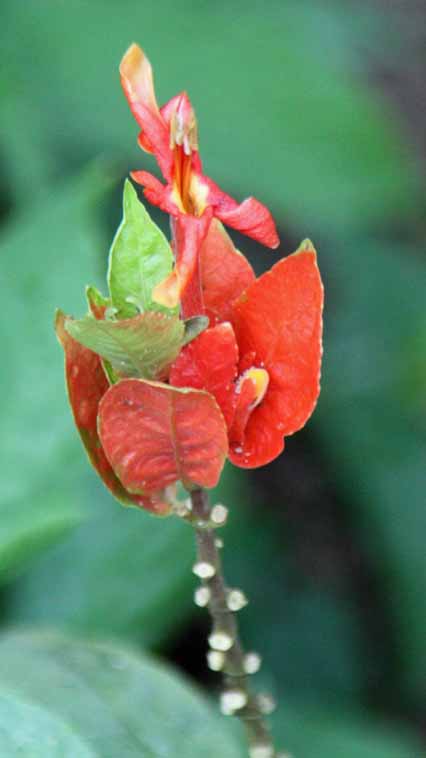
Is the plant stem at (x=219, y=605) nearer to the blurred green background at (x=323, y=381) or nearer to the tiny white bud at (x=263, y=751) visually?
the tiny white bud at (x=263, y=751)

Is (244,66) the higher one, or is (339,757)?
(244,66)

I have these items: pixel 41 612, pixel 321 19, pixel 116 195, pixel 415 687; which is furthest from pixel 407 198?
pixel 321 19

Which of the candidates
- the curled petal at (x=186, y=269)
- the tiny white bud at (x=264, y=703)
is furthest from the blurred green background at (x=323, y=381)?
the curled petal at (x=186, y=269)

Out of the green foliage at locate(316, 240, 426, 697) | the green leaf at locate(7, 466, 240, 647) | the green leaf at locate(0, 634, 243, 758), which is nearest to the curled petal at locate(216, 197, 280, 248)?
the green leaf at locate(0, 634, 243, 758)

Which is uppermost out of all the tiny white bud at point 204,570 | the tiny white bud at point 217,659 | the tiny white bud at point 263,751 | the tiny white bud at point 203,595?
A: the tiny white bud at point 204,570

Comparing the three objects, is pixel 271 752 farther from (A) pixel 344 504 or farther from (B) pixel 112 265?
(A) pixel 344 504

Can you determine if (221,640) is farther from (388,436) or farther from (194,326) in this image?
(388,436)
